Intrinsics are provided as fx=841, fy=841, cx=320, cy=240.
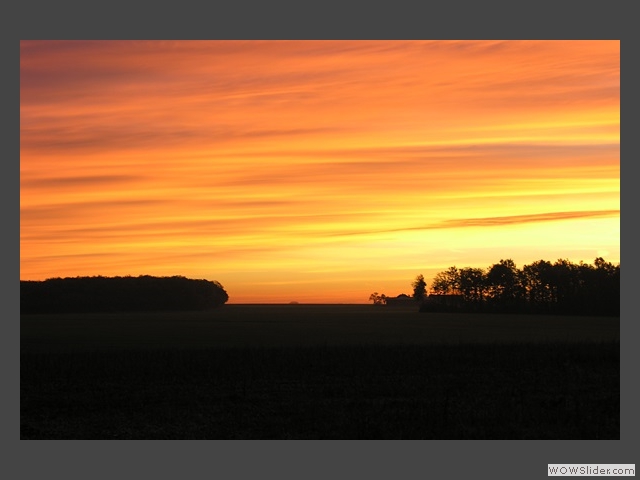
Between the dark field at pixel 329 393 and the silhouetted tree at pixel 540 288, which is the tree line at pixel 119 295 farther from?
the dark field at pixel 329 393

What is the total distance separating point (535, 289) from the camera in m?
116

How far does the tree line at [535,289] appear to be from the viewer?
10370 centimetres

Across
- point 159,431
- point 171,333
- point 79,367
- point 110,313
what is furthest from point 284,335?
point 110,313

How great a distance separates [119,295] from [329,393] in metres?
93.7

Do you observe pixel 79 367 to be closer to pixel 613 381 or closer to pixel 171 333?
pixel 613 381

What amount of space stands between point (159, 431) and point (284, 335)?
1554 inches

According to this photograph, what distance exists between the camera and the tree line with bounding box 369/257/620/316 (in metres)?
104

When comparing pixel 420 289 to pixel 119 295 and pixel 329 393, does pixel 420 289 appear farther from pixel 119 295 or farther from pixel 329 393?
pixel 329 393

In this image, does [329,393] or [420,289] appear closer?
[329,393]

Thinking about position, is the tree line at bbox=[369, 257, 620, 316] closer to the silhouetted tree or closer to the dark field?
the silhouetted tree

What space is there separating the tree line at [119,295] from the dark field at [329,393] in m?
68.6

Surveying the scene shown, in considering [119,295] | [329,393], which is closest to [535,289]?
[119,295]

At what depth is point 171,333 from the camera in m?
65.6

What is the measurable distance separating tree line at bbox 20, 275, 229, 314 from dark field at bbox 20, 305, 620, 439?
6857 centimetres
